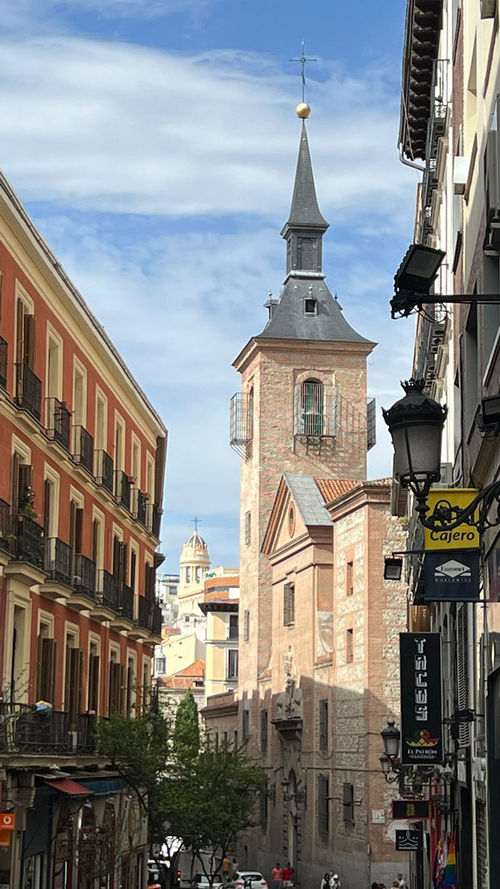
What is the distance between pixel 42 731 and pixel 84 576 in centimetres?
506

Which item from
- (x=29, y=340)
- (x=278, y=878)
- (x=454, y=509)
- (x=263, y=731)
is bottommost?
(x=278, y=878)

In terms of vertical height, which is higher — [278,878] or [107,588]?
[107,588]

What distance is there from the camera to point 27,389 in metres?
27.0

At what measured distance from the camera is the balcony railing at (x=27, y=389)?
26578mm

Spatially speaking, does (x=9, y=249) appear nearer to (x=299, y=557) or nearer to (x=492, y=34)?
(x=492, y=34)

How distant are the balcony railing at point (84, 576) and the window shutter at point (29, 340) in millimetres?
5234

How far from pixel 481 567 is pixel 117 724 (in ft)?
68.0

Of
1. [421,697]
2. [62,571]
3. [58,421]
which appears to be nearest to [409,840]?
[62,571]

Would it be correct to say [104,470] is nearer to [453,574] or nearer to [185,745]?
[185,745]

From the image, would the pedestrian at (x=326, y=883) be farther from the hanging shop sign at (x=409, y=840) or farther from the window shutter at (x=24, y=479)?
the window shutter at (x=24, y=479)

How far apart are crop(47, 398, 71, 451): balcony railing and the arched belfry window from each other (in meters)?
38.6

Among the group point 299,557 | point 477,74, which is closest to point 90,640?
point 477,74

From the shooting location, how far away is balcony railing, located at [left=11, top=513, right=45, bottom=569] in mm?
25862

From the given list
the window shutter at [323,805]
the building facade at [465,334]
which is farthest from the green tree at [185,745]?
the window shutter at [323,805]
